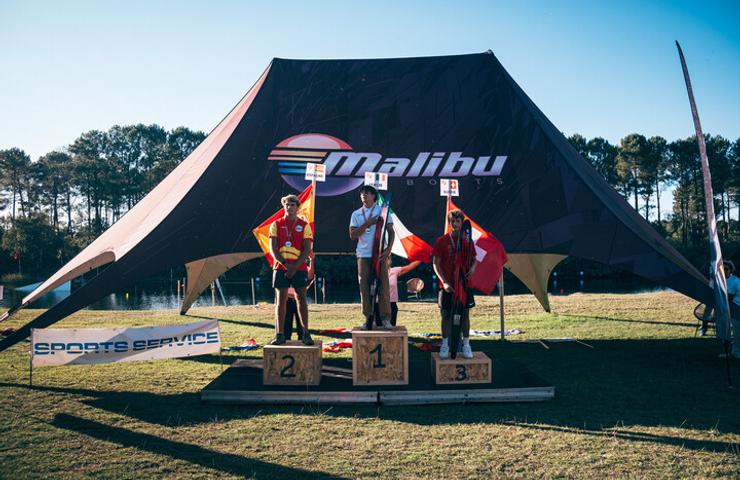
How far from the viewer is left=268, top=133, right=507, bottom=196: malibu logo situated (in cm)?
759

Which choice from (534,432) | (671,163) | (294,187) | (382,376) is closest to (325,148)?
(294,187)

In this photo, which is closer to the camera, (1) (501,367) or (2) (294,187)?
(1) (501,367)

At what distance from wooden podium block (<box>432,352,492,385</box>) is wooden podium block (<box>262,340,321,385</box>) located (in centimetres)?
131

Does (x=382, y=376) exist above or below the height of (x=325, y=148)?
below

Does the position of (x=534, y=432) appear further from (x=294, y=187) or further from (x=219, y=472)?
(x=294, y=187)

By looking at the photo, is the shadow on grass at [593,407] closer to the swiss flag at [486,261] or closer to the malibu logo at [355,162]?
the swiss flag at [486,261]

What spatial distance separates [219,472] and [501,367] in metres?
3.63

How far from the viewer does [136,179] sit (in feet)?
166

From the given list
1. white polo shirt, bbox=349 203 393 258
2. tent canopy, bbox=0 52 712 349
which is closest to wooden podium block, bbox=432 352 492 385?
white polo shirt, bbox=349 203 393 258

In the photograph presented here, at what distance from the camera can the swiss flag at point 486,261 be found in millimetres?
5512

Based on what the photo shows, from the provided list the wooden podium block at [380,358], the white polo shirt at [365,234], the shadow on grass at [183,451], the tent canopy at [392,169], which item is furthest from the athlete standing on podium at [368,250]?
the shadow on grass at [183,451]

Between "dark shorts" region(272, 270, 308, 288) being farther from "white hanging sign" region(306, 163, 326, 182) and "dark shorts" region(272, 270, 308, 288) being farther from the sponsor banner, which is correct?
A: "white hanging sign" region(306, 163, 326, 182)

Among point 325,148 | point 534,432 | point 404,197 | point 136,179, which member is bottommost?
point 534,432

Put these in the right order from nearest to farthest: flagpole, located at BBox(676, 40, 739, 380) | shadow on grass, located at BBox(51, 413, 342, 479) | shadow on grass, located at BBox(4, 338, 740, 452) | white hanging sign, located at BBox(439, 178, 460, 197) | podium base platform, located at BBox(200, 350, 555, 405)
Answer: shadow on grass, located at BBox(51, 413, 342, 479)
shadow on grass, located at BBox(4, 338, 740, 452)
podium base platform, located at BBox(200, 350, 555, 405)
flagpole, located at BBox(676, 40, 739, 380)
white hanging sign, located at BBox(439, 178, 460, 197)
